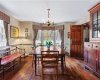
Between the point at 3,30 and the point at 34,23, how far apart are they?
344cm

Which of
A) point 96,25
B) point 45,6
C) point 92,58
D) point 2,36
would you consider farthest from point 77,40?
point 2,36

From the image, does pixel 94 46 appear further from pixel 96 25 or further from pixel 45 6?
pixel 45 6

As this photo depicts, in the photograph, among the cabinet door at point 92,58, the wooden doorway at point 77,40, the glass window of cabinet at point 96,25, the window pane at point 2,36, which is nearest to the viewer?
the cabinet door at point 92,58

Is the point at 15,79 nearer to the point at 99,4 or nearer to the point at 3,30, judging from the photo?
the point at 3,30

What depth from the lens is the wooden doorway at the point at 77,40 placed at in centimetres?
745

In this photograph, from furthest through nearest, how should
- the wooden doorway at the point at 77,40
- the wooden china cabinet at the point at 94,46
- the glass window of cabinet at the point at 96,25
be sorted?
the wooden doorway at the point at 77,40, the glass window of cabinet at the point at 96,25, the wooden china cabinet at the point at 94,46

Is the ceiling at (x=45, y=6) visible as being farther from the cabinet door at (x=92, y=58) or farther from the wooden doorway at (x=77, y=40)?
the wooden doorway at (x=77, y=40)

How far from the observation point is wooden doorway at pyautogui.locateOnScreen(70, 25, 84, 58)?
7.45 metres

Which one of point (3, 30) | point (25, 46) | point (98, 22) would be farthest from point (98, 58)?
point (25, 46)

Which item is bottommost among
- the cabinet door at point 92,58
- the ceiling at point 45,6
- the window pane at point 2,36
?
the cabinet door at point 92,58

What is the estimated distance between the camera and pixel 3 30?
552 cm

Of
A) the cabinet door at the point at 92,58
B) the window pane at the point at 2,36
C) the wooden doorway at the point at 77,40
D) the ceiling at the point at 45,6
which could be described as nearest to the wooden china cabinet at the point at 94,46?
the cabinet door at the point at 92,58

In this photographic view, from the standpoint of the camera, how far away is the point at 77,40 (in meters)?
7.47

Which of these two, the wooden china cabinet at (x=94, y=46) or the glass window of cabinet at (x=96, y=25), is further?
the glass window of cabinet at (x=96, y=25)
